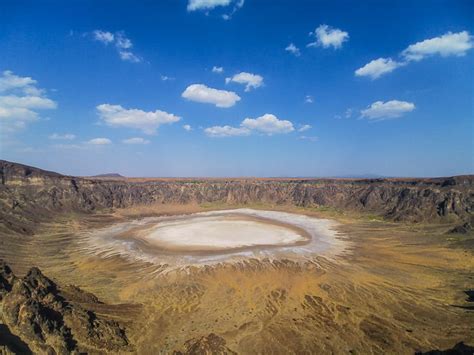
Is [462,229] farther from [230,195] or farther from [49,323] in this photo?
[230,195]

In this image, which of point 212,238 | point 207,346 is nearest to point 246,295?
point 207,346

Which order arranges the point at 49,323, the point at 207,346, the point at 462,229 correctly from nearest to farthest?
the point at 49,323 < the point at 207,346 < the point at 462,229

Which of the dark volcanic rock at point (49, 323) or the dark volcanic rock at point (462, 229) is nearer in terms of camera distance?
the dark volcanic rock at point (49, 323)

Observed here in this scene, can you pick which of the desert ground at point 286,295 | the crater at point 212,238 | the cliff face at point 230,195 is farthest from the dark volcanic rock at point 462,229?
the crater at point 212,238

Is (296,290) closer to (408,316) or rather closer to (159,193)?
Answer: (408,316)

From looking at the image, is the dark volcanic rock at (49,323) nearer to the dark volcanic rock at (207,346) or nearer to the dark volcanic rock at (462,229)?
the dark volcanic rock at (207,346)

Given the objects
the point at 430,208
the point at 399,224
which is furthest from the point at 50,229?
the point at 430,208
